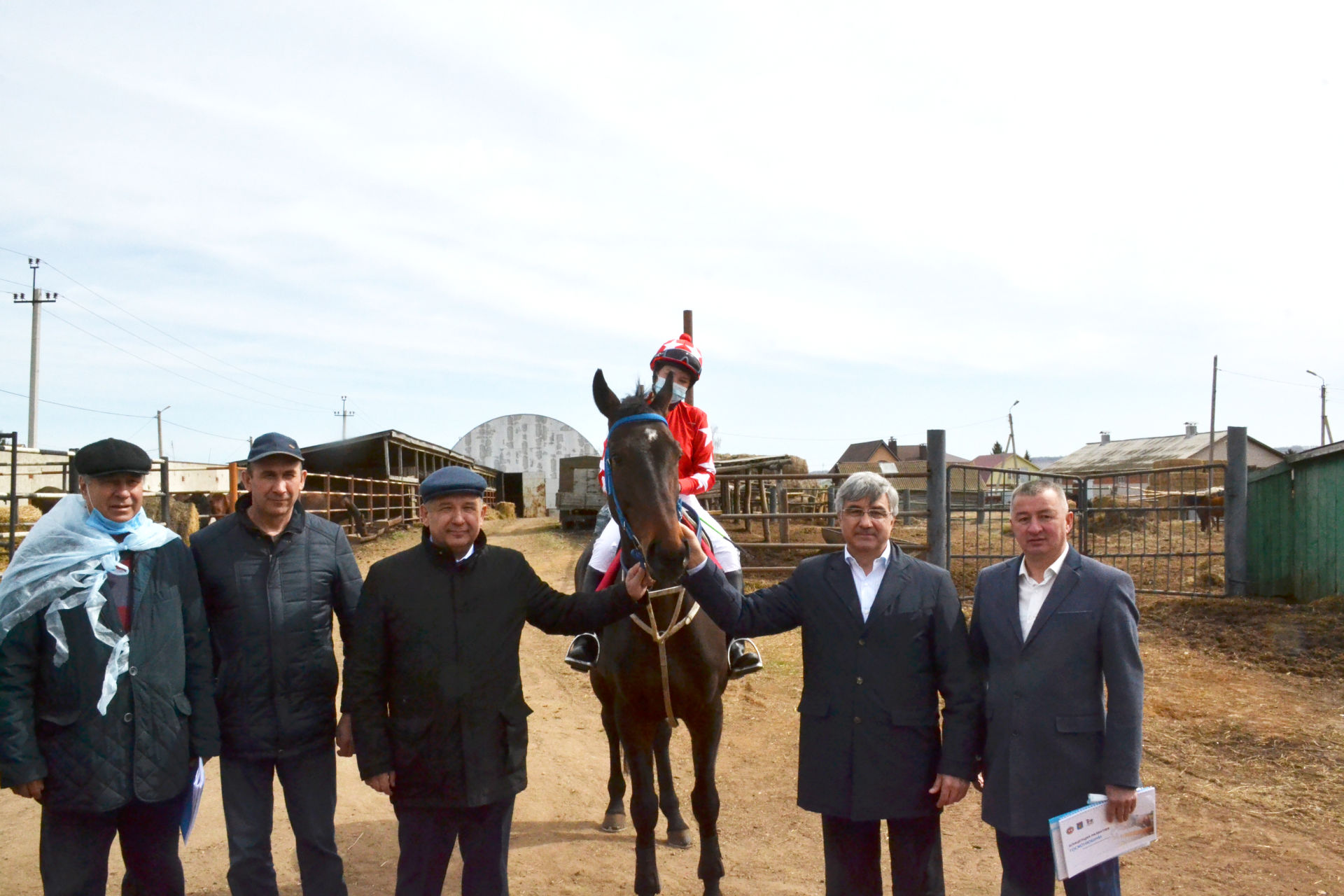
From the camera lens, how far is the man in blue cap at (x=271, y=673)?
111 inches

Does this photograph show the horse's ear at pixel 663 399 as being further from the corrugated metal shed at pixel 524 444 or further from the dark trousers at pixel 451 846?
the corrugated metal shed at pixel 524 444

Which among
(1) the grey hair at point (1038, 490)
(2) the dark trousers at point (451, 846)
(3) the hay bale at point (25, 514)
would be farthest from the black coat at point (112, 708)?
(3) the hay bale at point (25, 514)

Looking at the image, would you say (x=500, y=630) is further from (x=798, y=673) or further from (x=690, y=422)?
(x=798, y=673)

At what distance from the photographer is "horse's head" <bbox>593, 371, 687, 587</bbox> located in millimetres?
2783

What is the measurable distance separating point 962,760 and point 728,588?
0.91 m

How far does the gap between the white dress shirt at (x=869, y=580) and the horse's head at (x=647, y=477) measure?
1.90ft

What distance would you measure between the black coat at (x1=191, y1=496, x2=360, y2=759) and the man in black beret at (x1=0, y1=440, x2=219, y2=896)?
0.23 feet

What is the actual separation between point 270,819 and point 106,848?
0.47 m

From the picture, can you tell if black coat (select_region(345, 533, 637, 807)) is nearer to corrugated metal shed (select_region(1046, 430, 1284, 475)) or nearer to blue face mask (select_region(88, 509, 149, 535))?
blue face mask (select_region(88, 509, 149, 535))

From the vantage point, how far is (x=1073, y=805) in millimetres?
2506

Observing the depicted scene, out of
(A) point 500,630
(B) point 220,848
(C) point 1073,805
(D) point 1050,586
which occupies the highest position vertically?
(D) point 1050,586

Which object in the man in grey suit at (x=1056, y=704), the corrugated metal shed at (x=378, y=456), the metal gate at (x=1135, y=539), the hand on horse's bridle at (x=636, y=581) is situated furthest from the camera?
the corrugated metal shed at (x=378, y=456)

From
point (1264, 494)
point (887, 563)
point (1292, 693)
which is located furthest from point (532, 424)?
point (887, 563)

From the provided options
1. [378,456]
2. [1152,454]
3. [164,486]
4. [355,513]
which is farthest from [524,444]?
[1152,454]
